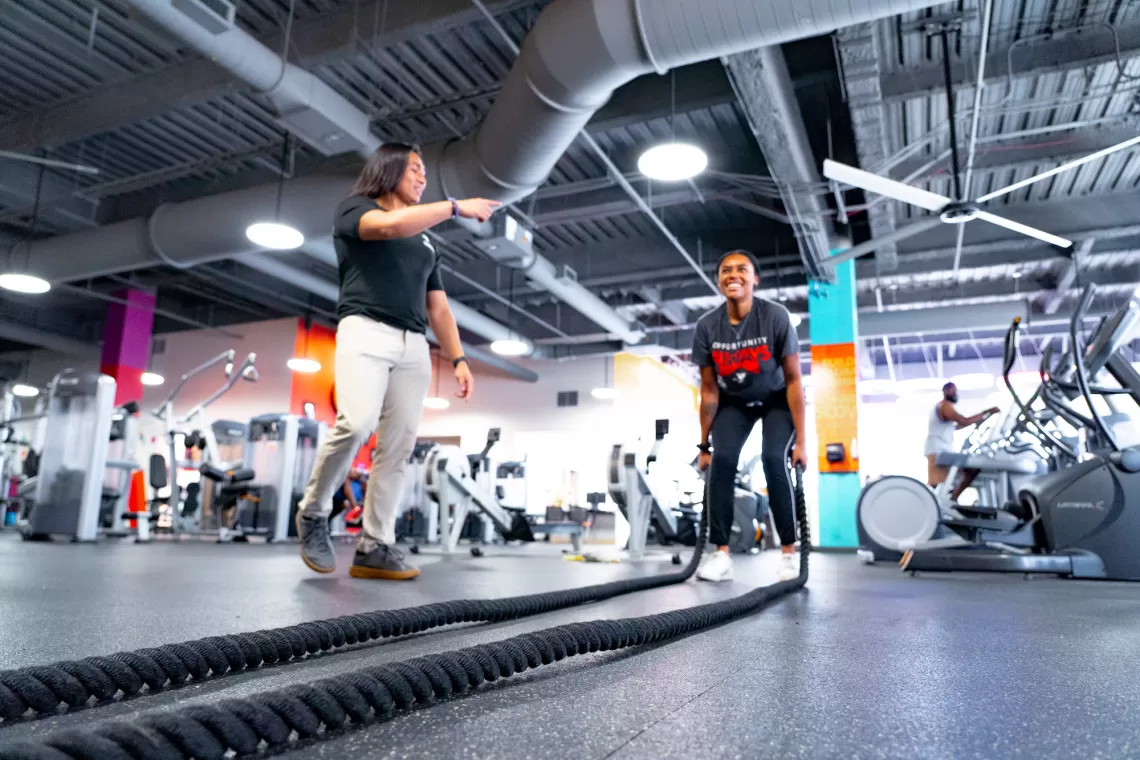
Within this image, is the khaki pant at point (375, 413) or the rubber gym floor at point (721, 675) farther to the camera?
the khaki pant at point (375, 413)

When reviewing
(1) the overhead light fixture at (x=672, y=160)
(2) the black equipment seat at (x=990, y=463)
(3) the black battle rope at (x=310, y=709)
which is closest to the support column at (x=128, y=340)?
(1) the overhead light fixture at (x=672, y=160)

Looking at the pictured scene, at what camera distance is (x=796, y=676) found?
40.8 inches

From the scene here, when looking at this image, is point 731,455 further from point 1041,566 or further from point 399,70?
point 399,70

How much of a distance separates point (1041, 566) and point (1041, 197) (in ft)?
21.3

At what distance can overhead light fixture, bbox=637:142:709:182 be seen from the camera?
5258mm

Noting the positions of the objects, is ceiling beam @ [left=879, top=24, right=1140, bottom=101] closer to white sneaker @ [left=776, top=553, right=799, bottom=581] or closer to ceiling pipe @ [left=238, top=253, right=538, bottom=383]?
white sneaker @ [left=776, top=553, right=799, bottom=581]

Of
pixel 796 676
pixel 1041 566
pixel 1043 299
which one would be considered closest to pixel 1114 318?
pixel 1041 566

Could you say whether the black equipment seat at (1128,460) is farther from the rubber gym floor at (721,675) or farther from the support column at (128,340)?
the support column at (128,340)

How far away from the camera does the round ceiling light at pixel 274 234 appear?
6262 mm

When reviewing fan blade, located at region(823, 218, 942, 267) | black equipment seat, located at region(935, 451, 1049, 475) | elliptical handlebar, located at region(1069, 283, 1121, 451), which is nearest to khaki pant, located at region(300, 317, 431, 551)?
elliptical handlebar, located at region(1069, 283, 1121, 451)

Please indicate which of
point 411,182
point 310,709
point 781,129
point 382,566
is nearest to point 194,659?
point 310,709

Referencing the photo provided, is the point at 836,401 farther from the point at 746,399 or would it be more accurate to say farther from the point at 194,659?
the point at 194,659

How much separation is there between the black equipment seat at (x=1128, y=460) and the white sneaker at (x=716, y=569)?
1884mm

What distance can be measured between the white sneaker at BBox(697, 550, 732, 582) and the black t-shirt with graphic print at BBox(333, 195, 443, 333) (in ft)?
4.56
